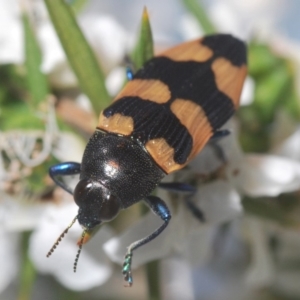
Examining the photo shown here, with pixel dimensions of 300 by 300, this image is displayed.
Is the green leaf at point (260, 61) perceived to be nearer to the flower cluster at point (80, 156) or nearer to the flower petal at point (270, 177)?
the flower cluster at point (80, 156)

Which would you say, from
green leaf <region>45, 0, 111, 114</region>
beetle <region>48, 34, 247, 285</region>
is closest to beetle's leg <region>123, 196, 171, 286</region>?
beetle <region>48, 34, 247, 285</region>

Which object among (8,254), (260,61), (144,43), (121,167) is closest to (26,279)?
(8,254)

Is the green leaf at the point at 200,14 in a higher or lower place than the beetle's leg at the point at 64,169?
higher

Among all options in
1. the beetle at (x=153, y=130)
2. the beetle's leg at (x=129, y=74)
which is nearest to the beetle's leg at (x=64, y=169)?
the beetle at (x=153, y=130)

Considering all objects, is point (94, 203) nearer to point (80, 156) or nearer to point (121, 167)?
point (121, 167)

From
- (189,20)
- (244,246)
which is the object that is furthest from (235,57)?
(244,246)

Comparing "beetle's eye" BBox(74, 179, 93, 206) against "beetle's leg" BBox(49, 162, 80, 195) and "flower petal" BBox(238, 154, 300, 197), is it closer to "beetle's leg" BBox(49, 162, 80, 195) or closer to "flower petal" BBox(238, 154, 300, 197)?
"beetle's leg" BBox(49, 162, 80, 195)
